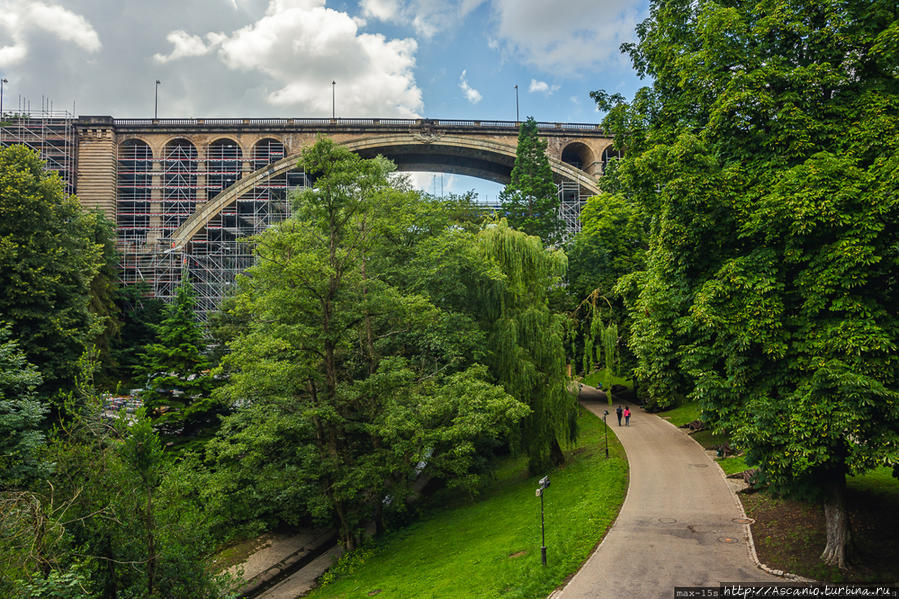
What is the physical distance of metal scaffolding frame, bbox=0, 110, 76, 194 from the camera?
41.8 m

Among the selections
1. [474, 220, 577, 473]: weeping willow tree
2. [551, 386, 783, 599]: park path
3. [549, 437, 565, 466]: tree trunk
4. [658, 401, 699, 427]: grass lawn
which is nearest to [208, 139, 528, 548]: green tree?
[474, 220, 577, 473]: weeping willow tree

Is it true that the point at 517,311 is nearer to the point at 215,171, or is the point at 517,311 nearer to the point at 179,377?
the point at 179,377

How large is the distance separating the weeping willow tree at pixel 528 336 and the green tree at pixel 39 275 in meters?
17.1

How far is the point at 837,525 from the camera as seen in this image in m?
10.3

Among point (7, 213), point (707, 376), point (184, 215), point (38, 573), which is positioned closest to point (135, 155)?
point (184, 215)

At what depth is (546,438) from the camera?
1925cm

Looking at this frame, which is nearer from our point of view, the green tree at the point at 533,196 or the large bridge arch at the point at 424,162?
the green tree at the point at 533,196

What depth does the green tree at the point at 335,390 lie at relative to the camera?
15930mm

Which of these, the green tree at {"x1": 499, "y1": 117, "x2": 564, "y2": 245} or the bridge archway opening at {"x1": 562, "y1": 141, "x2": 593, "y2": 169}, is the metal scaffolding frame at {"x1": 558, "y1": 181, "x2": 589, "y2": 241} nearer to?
the bridge archway opening at {"x1": 562, "y1": 141, "x2": 593, "y2": 169}

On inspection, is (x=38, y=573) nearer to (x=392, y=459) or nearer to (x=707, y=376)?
(x=392, y=459)

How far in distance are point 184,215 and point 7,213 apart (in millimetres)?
25250

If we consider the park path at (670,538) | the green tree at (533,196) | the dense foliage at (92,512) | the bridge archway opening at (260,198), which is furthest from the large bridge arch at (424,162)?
the park path at (670,538)

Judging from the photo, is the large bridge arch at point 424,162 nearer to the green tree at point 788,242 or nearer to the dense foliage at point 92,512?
→ the dense foliage at point 92,512

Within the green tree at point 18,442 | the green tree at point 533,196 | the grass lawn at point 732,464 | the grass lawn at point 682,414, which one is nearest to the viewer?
the green tree at point 18,442
